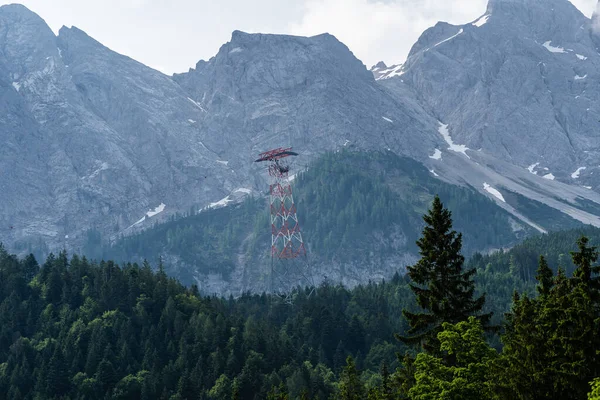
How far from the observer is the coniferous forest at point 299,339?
4228cm

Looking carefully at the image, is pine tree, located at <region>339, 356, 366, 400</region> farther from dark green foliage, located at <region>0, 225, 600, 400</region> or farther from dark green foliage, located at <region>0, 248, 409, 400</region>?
dark green foliage, located at <region>0, 248, 409, 400</region>

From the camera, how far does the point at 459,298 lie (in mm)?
49906

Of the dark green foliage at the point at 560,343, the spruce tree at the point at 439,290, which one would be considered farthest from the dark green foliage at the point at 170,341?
the dark green foliage at the point at 560,343

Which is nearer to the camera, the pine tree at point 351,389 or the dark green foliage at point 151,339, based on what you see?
the pine tree at point 351,389

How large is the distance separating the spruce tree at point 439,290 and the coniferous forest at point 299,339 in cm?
8

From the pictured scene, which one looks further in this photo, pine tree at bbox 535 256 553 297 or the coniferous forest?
pine tree at bbox 535 256 553 297

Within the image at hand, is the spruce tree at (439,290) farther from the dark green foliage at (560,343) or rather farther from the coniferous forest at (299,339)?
the dark green foliage at (560,343)

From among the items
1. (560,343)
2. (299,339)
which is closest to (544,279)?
(560,343)

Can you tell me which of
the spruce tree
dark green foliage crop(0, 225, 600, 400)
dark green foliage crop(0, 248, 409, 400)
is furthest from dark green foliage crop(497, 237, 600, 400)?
dark green foliage crop(0, 248, 409, 400)

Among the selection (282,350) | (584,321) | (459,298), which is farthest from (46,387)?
(584,321)

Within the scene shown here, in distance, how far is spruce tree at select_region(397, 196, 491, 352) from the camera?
49438 millimetres

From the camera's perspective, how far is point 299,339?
16125cm

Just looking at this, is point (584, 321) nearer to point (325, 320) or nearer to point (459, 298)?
point (459, 298)

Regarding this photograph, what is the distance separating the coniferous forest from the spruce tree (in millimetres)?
82
